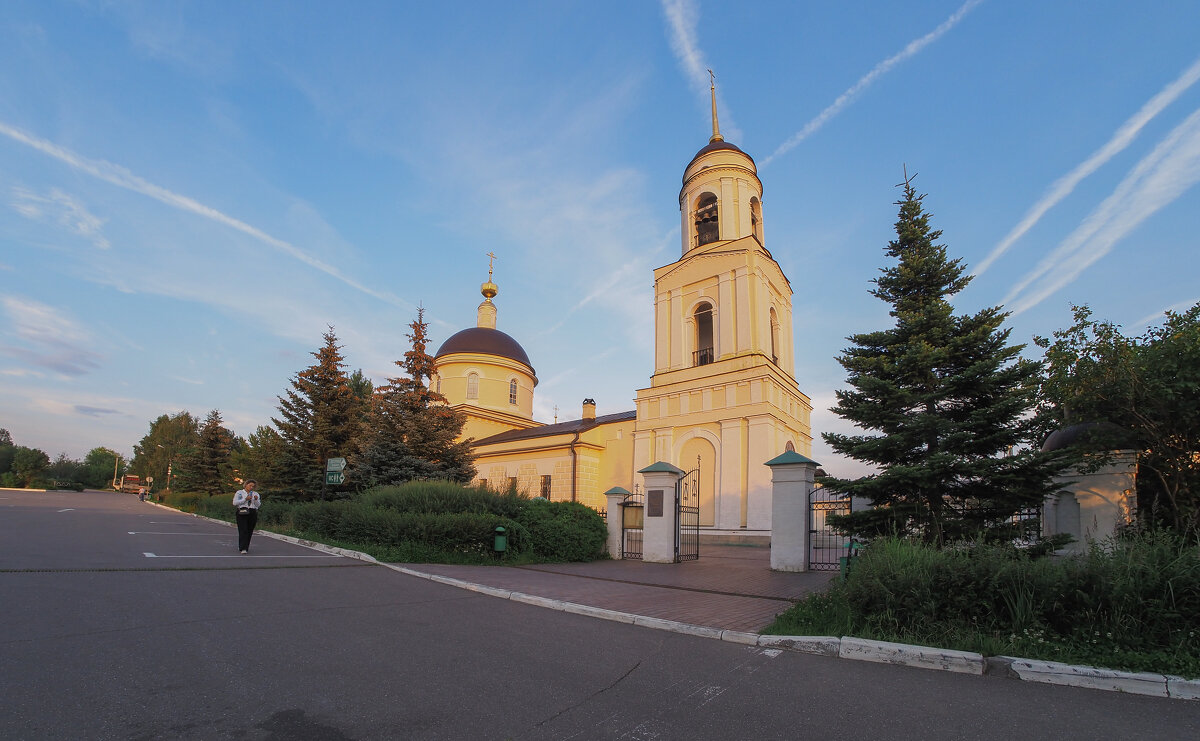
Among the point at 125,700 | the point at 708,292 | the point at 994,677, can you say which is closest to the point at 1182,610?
the point at 994,677

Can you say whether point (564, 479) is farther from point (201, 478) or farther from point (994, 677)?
point (201, 478)

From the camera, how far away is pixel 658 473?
1405 cm

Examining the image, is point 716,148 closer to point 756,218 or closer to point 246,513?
point 756,218

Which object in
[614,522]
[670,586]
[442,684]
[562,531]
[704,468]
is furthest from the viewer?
[704,468]

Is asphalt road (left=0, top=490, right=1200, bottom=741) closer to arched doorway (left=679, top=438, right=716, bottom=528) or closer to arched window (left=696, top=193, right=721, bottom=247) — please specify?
arched doorway (left=679, top=438, right=716, bottom=528)

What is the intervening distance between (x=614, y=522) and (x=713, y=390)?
11.5 metres

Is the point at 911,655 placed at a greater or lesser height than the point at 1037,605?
lesser

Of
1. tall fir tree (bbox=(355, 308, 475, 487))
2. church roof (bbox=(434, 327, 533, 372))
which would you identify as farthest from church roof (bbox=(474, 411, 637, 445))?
tall fir tree (bbox=(355, 308, 475, 487))

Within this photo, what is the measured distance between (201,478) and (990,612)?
4790cm

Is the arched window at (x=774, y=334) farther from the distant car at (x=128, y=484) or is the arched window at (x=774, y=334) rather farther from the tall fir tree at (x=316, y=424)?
the distant car at (x=128, y=484)

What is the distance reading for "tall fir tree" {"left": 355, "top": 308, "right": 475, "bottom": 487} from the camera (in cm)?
2027

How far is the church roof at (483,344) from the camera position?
134 ft

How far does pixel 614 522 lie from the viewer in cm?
1473

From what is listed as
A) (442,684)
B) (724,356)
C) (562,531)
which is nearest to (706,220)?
(724,356)
